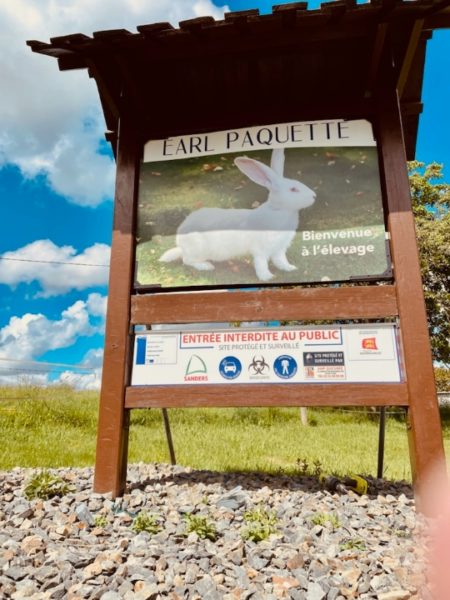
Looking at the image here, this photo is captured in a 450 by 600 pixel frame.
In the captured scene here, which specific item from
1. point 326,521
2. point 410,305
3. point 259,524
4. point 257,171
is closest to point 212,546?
point 259,524

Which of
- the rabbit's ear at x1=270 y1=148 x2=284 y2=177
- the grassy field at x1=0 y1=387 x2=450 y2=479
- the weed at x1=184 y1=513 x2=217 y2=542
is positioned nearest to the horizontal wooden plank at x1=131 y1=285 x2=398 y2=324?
the rabbit's ear at x1=270 y1=148 x2=284 y2=177

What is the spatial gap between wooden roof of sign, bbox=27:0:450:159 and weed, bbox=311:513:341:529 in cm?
389

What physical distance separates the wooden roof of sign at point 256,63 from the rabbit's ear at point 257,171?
48 centimetres

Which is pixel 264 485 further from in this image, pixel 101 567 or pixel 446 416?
pixel 446 416

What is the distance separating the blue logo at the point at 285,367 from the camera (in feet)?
12.9

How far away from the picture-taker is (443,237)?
61.2 feet

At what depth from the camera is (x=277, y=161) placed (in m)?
4.57

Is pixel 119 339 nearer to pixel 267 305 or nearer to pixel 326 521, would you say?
pixel 267 305

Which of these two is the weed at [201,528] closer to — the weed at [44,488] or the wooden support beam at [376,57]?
the weed at [44,488]

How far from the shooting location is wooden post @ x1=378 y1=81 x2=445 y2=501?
12.0ft

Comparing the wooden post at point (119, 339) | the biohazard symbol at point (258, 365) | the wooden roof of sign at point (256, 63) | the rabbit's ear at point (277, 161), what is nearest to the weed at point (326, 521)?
the biohazard symbol at point (258, 365)

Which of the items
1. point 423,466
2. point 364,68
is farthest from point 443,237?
point 423,466

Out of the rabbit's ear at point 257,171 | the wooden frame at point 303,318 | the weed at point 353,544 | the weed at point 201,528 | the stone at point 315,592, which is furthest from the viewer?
the rabbit's ear at point 257,171

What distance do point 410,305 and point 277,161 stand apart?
202cm
